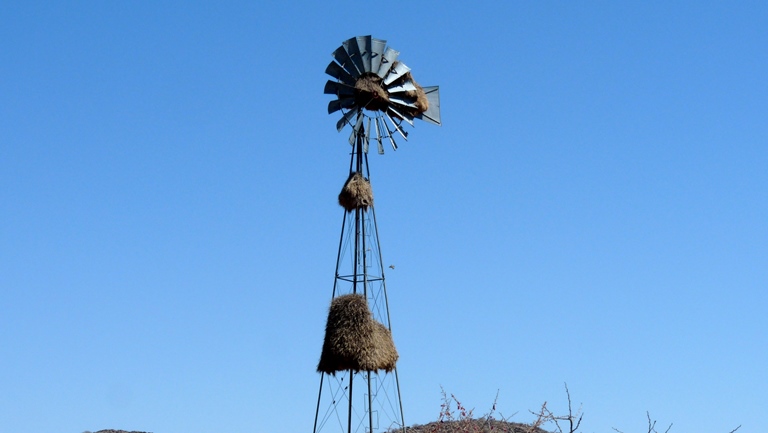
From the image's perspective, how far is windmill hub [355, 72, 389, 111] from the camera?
21.4m

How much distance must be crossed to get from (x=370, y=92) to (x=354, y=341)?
5.09 meters

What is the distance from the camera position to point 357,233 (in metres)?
21.2

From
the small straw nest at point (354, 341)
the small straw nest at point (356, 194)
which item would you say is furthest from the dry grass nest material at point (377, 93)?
A: the small straw nest at point (354, 341)

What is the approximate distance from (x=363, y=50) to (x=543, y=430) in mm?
10074

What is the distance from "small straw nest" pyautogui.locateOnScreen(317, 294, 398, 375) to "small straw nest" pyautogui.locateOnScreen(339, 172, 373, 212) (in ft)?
6.19

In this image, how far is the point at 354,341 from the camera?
20312 millimetres

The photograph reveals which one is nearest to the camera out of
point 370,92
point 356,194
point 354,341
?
point 354,341

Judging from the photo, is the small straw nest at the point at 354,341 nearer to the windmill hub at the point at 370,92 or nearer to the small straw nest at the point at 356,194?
the small straw nest at the point at 356,194

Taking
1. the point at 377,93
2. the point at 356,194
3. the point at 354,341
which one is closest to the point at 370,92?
the point at 377,93

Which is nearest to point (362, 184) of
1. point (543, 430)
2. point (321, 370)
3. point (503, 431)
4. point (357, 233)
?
point (357, 233)

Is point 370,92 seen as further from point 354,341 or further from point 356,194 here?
point 354,341

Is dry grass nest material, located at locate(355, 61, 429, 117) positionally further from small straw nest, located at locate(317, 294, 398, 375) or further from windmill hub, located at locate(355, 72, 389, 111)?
small straw nest, located at locate(317, 294, 398, 375)

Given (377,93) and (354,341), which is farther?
(377,93)

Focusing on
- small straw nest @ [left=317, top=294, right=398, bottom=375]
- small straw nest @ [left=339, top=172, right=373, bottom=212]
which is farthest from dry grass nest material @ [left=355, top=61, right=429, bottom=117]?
small straw nest @ [left=317, top=294, right=398, bottom=375]
